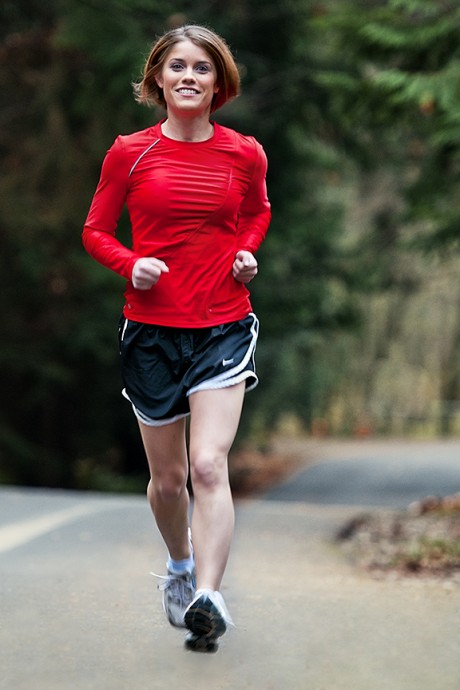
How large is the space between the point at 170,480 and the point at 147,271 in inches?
34.4

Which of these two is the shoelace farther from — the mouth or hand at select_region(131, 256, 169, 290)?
the mouth

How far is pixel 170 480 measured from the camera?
14.4ft

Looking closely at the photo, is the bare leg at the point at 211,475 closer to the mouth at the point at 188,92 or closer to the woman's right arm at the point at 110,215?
the woman's right arm at the point at 110,215

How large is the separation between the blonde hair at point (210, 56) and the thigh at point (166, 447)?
126 centimetres

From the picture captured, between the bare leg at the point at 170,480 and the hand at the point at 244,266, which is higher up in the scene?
the hand at the point at 244,266

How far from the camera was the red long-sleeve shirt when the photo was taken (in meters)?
4.15

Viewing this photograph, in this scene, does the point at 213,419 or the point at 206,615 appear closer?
the point at 206,615

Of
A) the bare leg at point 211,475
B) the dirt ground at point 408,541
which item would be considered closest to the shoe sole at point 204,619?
the bare leg at point 211,475

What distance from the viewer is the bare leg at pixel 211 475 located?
4.07 metres

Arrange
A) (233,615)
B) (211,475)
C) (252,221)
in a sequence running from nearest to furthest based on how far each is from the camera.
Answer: (211,475), (252,221), (233,615)

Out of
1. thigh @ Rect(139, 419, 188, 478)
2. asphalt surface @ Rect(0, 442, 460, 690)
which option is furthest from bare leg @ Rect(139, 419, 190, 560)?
asphalt surface @ Rect(0, 442, 460, 690)

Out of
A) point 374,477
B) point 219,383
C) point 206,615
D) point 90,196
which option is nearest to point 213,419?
point 219,383

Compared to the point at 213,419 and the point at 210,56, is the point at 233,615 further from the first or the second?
the point at 210,56

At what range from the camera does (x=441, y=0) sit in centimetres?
846
